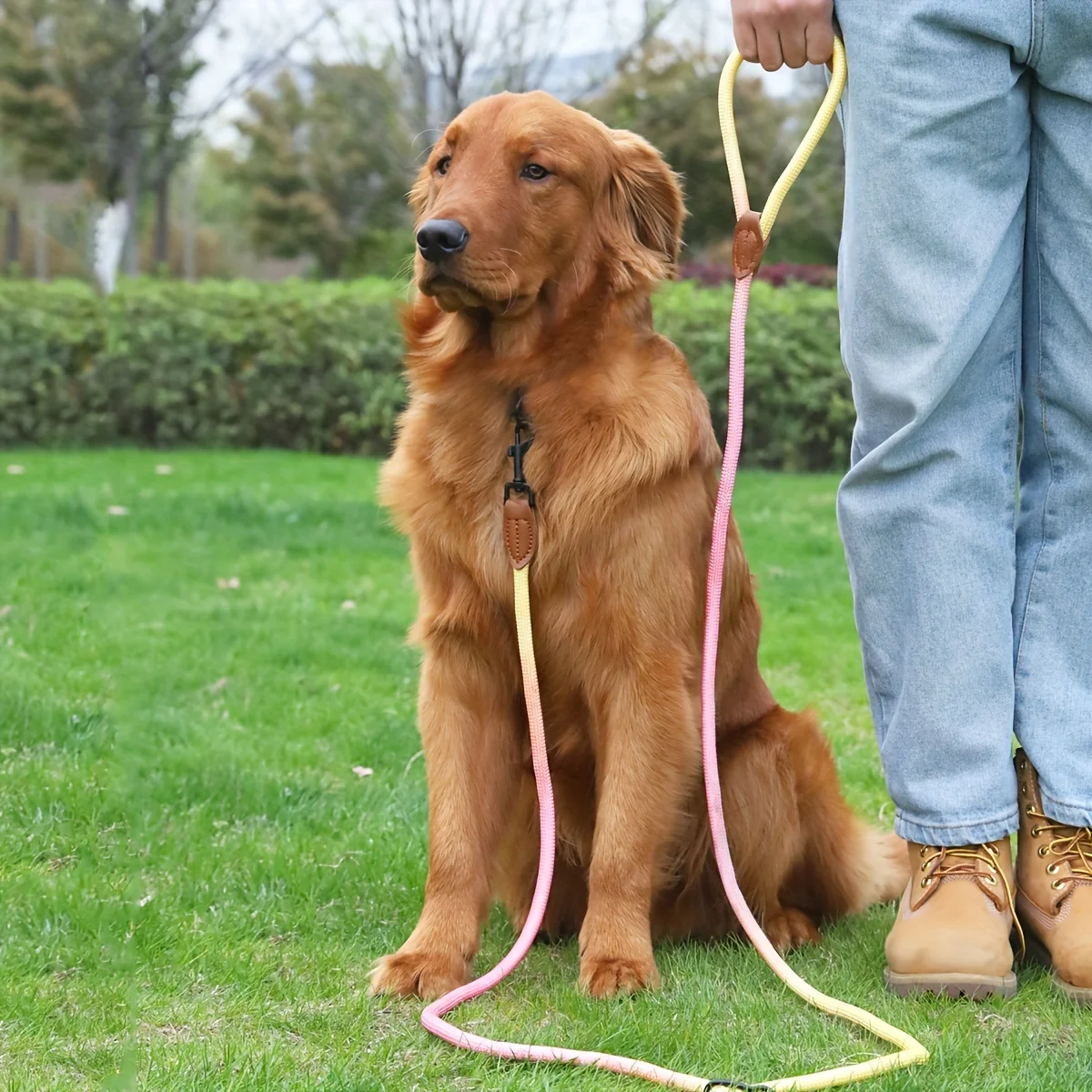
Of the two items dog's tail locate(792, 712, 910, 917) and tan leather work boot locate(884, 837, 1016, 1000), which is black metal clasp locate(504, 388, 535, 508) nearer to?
dog's tail locate(792, 712, 910, 917)

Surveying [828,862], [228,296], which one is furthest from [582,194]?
[228,296]

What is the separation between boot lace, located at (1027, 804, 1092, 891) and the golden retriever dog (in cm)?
45

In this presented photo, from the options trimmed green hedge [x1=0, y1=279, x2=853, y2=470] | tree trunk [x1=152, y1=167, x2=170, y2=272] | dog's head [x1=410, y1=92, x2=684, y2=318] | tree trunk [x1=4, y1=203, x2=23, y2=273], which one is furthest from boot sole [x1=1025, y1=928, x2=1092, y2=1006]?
tree trunk [x1=4, y1=203, x2=23, y2=273]

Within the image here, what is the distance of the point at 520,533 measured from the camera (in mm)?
2393

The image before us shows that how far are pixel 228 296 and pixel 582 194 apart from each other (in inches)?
349

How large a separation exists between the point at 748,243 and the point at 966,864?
Answer: 3.88ft

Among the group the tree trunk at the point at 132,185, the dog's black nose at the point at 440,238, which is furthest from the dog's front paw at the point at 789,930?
the tree trunk at the point at 132,185

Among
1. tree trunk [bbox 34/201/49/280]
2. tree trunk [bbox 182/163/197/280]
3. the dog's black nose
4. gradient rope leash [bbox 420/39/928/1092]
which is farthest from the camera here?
tree trunk [bbox 182/163/197/280]

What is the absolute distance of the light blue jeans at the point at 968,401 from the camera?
7.43ft

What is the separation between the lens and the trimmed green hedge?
1041 centimetres

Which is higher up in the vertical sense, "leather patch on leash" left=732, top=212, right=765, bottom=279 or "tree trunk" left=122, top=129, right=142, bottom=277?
"tree trunk" left=122, top=129, right=142, bottom=277

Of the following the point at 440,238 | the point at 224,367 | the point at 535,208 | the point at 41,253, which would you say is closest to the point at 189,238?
the point at 41,253

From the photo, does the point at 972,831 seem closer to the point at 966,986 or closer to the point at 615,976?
the point at 966,986

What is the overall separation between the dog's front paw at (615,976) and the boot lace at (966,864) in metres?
0.53
